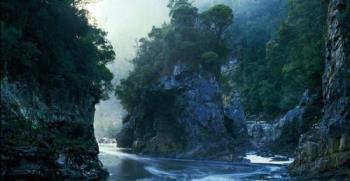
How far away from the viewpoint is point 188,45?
76.0m

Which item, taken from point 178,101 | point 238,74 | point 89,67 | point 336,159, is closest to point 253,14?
point 238,74

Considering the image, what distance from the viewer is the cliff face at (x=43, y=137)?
29375mm

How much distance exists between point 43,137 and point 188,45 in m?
46.0

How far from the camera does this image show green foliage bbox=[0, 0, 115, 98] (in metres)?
32.5

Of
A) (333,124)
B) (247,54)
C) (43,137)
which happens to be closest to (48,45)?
(43,137)

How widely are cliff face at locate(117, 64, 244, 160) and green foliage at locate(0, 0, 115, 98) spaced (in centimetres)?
2179

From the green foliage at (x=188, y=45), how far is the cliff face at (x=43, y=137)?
35228mm

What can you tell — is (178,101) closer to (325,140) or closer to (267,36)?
(325,140)

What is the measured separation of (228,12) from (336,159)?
4854cm

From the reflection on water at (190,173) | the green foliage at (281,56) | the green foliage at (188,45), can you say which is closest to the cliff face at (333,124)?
the reflection on water at (190,173)

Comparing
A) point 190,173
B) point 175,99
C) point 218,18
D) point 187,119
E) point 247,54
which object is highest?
point 247,54

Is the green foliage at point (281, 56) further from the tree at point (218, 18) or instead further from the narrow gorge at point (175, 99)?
the tree at point (218, 18)

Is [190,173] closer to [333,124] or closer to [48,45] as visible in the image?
[333,124]

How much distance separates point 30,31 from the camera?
37.0m
